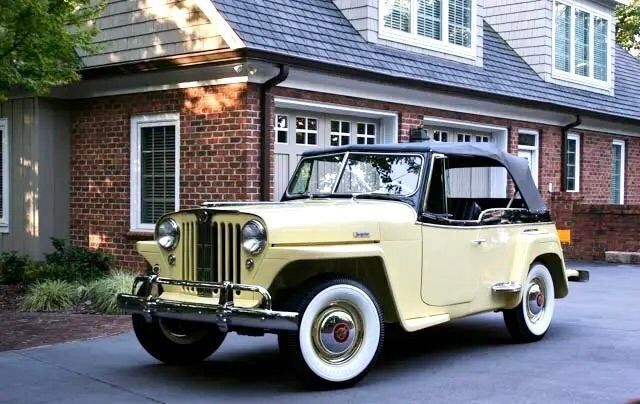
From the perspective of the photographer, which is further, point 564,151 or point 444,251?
point 564,151

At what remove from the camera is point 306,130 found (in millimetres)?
12359

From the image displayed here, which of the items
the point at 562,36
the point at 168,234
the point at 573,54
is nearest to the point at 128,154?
the point at 168,234

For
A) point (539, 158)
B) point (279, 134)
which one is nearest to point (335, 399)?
point (279, 134)

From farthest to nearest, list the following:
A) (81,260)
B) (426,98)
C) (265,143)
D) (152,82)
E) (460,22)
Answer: (460,22)
(426,98)
(81,260)
(152,82)
(265,143)

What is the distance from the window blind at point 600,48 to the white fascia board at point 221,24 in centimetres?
1059

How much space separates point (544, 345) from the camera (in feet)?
25.5

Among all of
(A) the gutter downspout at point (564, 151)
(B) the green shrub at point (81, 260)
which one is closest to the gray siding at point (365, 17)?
(A) the gutter downspout at point (564, 151)

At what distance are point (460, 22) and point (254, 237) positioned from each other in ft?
33.3

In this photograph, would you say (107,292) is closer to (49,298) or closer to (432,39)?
(49,298)

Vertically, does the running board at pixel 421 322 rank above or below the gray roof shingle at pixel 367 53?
below

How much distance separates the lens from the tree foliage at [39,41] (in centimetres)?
868

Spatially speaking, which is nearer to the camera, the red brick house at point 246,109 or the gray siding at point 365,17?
the red brick house at point 246,109

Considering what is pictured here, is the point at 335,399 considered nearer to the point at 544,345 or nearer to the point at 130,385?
the point at 130,385

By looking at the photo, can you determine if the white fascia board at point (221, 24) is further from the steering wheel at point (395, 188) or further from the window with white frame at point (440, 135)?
the window with white frame at point (440, 135)
